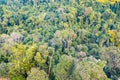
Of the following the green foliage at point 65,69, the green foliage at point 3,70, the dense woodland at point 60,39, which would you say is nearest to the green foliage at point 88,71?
the dense woodland at point 60,39

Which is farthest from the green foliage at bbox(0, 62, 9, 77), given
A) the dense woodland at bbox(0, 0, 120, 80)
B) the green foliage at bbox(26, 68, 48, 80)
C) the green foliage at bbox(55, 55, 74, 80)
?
the green foliage at bbox(55, 55, 74, 80)

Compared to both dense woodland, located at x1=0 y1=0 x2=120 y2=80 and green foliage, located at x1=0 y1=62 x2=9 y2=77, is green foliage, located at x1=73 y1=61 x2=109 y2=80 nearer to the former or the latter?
dense woodland, located at x1=0 y1=0 x2=120 y2=80

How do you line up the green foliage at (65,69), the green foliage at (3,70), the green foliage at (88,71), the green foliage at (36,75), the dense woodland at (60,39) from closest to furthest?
1. the green foliage at (88,71)
2. the green foliage at (36,75)
3. the green foliage at (65,69)
4. the dense woodland at (60,39)
5. the green foliage at (3,70)

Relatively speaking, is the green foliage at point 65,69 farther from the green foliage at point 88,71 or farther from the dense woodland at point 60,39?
the green foliage at point 88,71

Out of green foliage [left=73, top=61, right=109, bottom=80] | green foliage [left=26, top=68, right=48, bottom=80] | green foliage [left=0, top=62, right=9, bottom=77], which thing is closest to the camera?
green foliage [left=73, top=61, right=109, bottom=80]

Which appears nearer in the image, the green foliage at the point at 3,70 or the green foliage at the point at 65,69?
the green foliage at the point at 65,69

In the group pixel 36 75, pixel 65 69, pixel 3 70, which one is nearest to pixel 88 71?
pixel 65 69

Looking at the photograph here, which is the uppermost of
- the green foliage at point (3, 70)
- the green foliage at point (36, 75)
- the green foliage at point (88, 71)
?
the green foliage at point (88, 71)

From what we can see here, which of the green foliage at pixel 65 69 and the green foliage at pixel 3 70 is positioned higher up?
the green foliage at pixel 65 69

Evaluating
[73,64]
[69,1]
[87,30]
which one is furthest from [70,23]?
[73,64]
